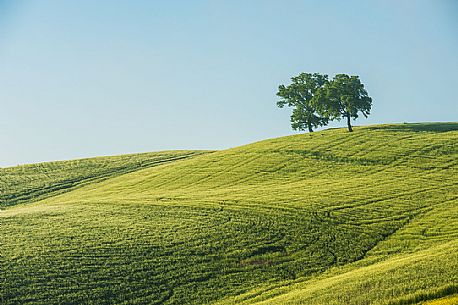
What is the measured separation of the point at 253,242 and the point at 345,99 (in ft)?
176

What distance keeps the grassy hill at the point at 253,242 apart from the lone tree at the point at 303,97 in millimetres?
39767

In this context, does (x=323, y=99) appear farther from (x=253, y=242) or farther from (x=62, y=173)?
(x=253, y=242)

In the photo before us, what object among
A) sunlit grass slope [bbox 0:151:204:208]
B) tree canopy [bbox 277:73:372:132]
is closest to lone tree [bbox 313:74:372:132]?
tree canopy [bbox 277:73:372:132]

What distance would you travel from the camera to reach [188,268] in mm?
30562

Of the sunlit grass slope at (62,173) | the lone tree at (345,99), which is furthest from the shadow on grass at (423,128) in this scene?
the sunlit grass slope at (62,173)

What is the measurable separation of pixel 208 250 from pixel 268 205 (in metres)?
10.4

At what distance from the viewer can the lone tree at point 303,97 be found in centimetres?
9775

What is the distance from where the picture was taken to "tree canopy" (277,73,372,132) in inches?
3337

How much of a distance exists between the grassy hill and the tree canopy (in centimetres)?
2750

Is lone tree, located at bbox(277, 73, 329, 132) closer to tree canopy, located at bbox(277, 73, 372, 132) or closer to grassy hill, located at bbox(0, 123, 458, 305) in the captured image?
tree canopy, located at bbox(277, 73, 372, 132)

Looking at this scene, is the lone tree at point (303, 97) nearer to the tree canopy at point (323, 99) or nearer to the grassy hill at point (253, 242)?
the tree canopy at point (323, 99)

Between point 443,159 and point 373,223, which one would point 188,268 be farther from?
point 443,159

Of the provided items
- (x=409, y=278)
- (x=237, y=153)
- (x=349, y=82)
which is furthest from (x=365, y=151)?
(x=409, y=278)

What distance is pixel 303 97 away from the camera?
99.9 metres
